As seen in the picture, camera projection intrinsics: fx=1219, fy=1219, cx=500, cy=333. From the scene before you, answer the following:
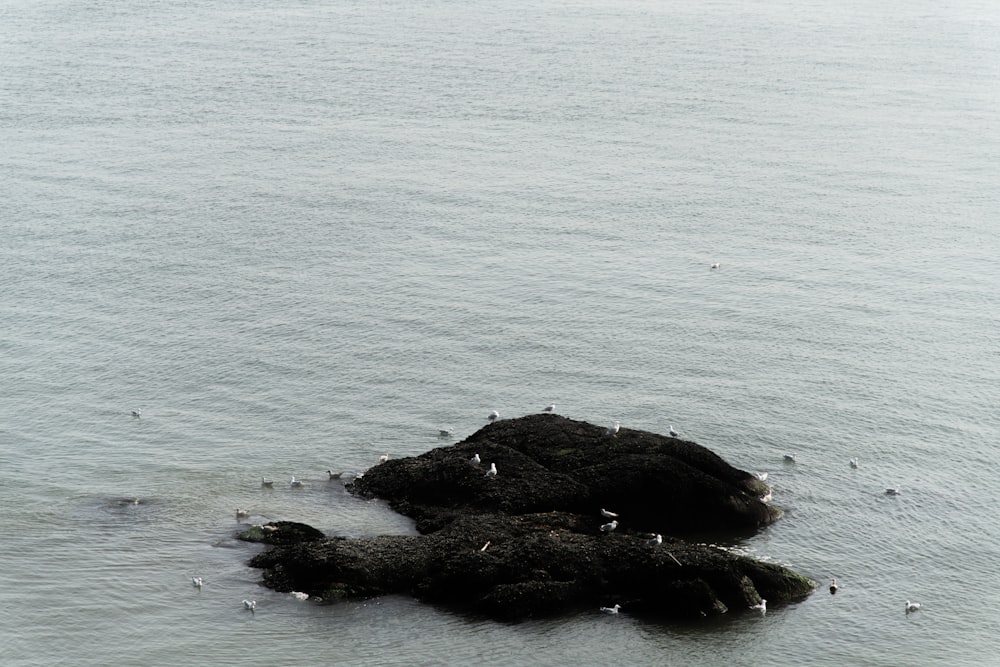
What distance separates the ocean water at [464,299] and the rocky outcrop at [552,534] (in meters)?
0.94

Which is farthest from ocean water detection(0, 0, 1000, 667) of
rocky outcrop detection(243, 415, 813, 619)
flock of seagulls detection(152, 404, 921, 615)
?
rocky outcrop detection(243, 415, 813, 619)

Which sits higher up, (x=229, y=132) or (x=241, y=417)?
(x=229, y=132)

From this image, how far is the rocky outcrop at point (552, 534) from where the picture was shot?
3909 centimetres

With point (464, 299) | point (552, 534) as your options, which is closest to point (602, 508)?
point (552, 534)

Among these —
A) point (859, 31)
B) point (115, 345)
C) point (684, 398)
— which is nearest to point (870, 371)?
point (684, 398)

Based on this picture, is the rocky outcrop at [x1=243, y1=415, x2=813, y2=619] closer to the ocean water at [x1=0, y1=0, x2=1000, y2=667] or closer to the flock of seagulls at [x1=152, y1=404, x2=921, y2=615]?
the flock of seagulls at [x1=152, y1=404, x2=921, y2=615]

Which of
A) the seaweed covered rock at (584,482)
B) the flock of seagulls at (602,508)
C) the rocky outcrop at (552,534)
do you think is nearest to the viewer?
the flock of seagulls at (602,508)

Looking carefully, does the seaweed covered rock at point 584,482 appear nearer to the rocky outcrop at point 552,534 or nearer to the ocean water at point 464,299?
the rocky outcrop at point 552,534

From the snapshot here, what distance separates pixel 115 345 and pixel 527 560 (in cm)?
3211

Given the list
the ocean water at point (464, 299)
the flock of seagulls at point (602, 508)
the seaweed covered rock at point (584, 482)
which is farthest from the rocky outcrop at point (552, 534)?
the ocean water at point (464, 299)

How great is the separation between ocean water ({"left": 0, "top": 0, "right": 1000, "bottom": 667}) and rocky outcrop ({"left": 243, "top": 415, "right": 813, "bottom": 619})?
0.94m

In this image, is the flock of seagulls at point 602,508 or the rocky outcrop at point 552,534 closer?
the flock of seagulls at point 602,508

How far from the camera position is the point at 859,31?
133000mm

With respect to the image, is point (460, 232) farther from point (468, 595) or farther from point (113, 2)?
point (113, 2)
